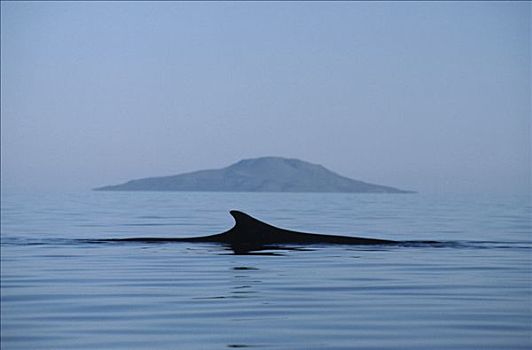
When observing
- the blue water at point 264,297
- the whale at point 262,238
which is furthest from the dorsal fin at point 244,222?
the blue water at point 264,297

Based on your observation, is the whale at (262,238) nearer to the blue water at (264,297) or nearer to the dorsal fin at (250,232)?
the dorsal fin at (250,232)

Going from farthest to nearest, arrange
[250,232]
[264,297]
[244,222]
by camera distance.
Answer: [250,232]
[244,222]
[264,297]

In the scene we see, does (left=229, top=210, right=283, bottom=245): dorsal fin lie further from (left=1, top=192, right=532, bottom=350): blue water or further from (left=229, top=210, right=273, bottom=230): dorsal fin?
(left=1, top=192, right=532, bottom=350): blue water

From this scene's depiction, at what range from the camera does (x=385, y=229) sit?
28.6m

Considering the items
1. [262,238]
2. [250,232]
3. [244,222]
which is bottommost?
[262,238]

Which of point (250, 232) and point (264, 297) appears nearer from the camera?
point (264, 297)

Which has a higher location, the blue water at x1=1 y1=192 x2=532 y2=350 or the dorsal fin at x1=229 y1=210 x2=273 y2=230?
the dorsal fin at x1=229 y1=210 x2=273 y2=230

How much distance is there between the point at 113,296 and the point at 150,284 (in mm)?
1393


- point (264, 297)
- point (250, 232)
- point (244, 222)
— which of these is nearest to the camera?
point (264, 297)

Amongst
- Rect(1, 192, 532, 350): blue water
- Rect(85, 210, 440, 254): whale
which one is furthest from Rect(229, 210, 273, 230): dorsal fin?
Rect(1, 192, 532, 350): blue water

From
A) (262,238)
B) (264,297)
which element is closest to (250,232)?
(262,238)

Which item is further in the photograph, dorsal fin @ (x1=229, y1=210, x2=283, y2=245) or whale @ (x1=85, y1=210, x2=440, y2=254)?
dorsal fin @ (x1=229, y1=210, x2=283, y2=245)

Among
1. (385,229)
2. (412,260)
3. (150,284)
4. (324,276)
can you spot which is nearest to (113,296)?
(150,284)

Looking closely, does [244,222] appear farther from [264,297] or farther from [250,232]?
[264,297]
